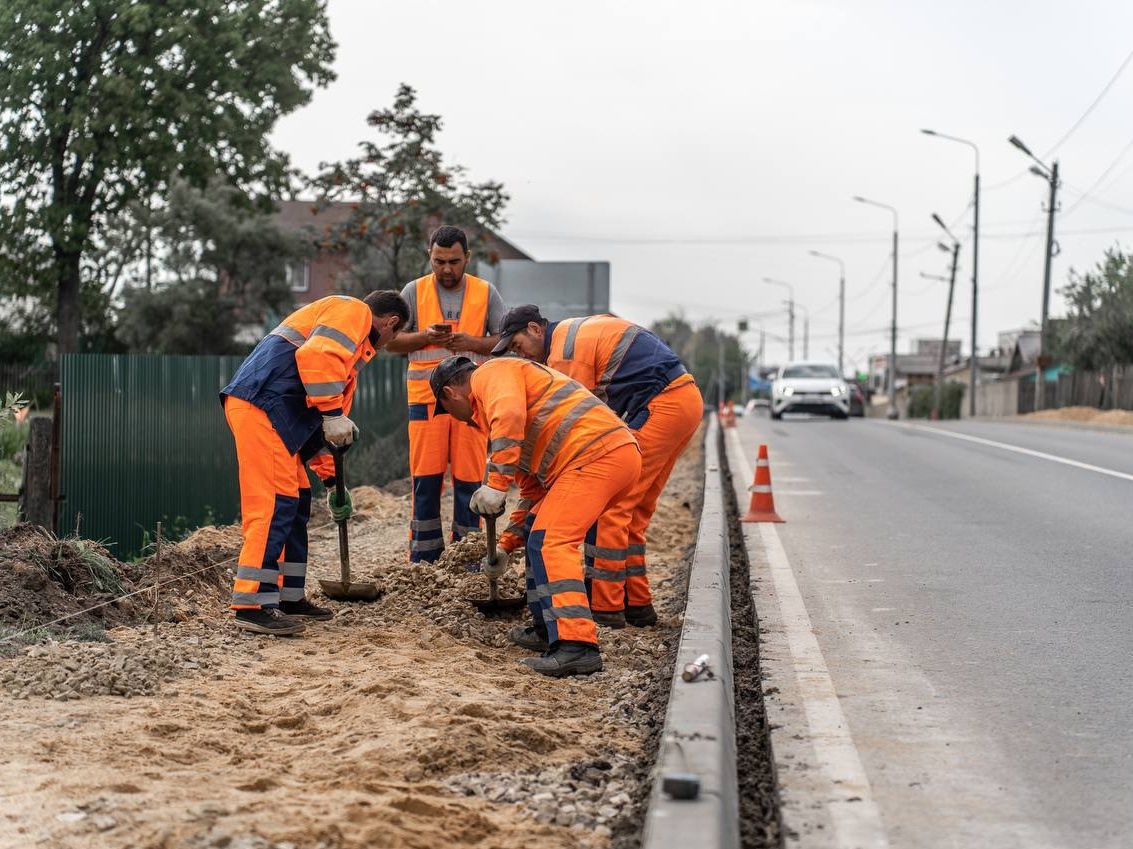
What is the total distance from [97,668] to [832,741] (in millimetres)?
2673

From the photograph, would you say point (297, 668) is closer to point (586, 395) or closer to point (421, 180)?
point (586, 395)

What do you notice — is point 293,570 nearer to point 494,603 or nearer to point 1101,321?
point 494,603

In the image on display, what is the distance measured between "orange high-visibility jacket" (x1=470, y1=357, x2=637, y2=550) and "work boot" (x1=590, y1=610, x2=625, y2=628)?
92 centimetres

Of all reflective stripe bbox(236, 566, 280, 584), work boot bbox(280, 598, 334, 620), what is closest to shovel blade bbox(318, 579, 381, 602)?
work boot bbox(280, 598, 334, 620)

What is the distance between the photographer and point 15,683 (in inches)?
201

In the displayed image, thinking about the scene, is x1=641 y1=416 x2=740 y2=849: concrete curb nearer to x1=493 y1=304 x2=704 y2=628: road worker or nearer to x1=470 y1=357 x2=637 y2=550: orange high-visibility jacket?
x1=493 y1=304 x2=704 y2=628: road worker

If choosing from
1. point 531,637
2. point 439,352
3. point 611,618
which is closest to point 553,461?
point 531,637

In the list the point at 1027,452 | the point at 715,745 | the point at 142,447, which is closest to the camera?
the point at 715,745

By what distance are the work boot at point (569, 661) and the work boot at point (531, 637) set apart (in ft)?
1.71

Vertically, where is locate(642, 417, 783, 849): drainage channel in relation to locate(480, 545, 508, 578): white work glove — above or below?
below

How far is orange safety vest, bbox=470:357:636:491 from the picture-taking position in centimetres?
580

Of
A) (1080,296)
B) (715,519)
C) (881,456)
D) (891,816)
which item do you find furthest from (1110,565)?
(1080,296)

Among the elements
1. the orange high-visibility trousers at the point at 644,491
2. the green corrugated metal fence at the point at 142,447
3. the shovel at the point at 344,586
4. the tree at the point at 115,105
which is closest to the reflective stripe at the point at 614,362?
the orange high-visibility trousers at the point at 644,491

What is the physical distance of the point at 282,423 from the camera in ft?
21.8
